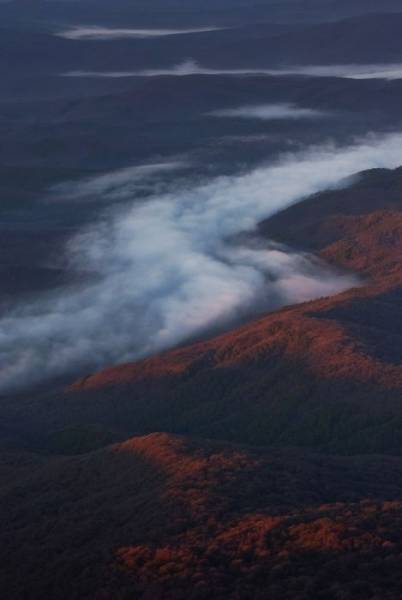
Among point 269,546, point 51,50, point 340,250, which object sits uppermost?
point 51,50

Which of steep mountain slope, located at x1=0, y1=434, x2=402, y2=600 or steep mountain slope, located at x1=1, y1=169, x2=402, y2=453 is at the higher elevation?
steep mountain slope, located at x1=1, y1=169, x2=402, y2=453

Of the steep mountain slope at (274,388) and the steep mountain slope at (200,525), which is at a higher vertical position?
the steep mountain slope at (274,388)

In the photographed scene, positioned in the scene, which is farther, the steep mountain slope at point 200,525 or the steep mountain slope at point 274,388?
the steep mountain slope at point 274,388

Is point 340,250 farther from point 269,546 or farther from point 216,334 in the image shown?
point 269,546

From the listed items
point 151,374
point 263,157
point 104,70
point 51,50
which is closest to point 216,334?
point 151,374

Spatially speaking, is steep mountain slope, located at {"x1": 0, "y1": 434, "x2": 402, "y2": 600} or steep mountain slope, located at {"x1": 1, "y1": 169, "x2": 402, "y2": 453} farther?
steep mountain slope, located at {"x1": 1, "y1": 169, "x2": 402, "y2": 453}
